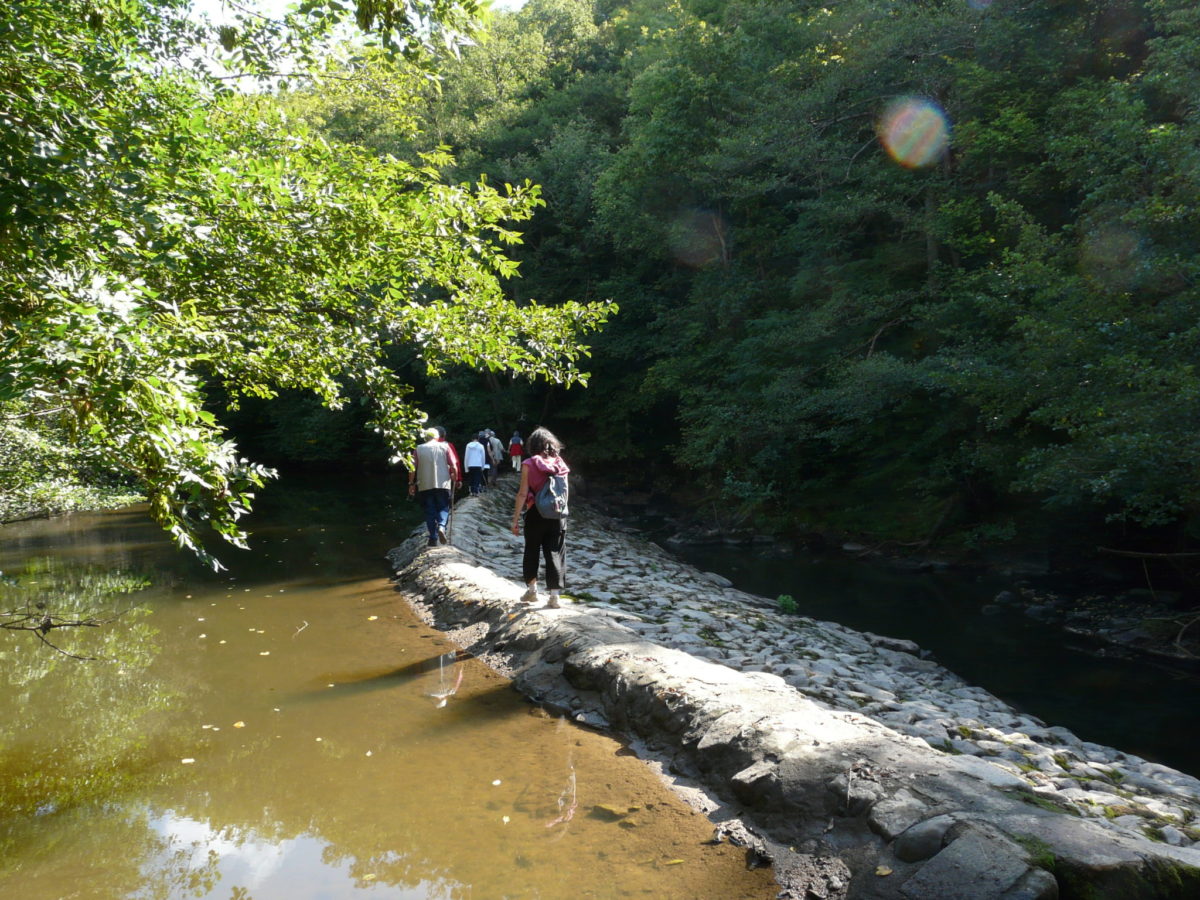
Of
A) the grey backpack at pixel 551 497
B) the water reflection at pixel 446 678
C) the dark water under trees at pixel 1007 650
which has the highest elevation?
the grey backpack at pixel 551 497

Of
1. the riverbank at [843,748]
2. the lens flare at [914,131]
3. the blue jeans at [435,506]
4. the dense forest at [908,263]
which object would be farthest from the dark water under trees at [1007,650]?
the lens flare at [914,131]

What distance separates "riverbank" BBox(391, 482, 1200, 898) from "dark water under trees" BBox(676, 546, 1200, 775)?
866mm

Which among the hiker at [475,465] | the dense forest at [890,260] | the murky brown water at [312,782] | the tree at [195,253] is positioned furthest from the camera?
the hiker at [475,465]

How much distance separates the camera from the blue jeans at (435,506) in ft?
39.8

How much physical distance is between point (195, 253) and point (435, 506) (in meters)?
7.20

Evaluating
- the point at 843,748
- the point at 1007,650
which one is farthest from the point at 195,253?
the point at 1007,650

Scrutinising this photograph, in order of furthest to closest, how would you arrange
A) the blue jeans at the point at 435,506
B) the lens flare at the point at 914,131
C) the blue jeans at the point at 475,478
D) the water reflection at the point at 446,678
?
the blue jeans at the point at 475,478, the lens flare at the point at 914,131, the blue jeans at the point at 435,506, the water reflection at the point at 446,678

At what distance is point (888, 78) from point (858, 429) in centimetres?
748

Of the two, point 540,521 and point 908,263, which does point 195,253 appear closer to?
point 540,521

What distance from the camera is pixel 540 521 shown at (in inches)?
325

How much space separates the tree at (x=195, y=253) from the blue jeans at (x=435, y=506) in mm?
4523

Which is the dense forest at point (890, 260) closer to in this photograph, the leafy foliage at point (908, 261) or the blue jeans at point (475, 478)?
the leafy foliage at point (908, 261)

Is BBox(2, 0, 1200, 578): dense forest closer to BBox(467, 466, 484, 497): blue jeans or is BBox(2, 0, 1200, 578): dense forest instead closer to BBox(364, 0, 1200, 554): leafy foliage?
BBox(364, 0, 1200, 554): leafy foliage

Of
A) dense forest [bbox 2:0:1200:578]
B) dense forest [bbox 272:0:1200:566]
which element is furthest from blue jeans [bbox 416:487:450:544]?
dense forest [bbox 272:0:1200:566]
